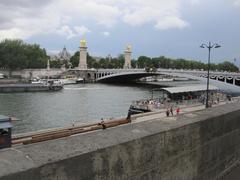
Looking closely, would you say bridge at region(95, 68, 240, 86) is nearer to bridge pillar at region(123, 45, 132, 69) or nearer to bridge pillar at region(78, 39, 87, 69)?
bridge pillar at region(78, 39, 87, 69)

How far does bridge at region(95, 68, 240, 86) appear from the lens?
207 feet

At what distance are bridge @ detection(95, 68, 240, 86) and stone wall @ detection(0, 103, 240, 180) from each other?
5796 cm

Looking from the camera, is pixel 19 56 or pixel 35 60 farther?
pixel 35 60

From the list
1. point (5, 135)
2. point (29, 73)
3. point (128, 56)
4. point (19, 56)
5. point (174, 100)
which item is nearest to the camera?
point (5, 135)

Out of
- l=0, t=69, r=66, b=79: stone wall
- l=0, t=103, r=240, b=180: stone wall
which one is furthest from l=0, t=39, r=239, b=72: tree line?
l=0, t=103, r=240, b=180: stone wall

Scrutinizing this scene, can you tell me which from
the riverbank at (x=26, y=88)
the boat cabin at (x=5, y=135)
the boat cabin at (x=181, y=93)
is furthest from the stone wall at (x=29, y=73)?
the boat cabin at (x=5, y=135)

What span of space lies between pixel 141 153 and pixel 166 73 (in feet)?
251

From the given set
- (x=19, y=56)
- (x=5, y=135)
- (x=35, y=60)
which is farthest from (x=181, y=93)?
(x=35, y=60)

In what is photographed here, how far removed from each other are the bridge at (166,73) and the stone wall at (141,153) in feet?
190

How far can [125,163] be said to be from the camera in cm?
395

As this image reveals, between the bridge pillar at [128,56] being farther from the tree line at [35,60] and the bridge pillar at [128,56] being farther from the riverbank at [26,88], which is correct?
the riverbank at [26,88]

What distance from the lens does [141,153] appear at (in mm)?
4199

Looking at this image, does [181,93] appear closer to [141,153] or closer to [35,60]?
[141,153]

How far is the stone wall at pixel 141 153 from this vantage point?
303 centimetres
